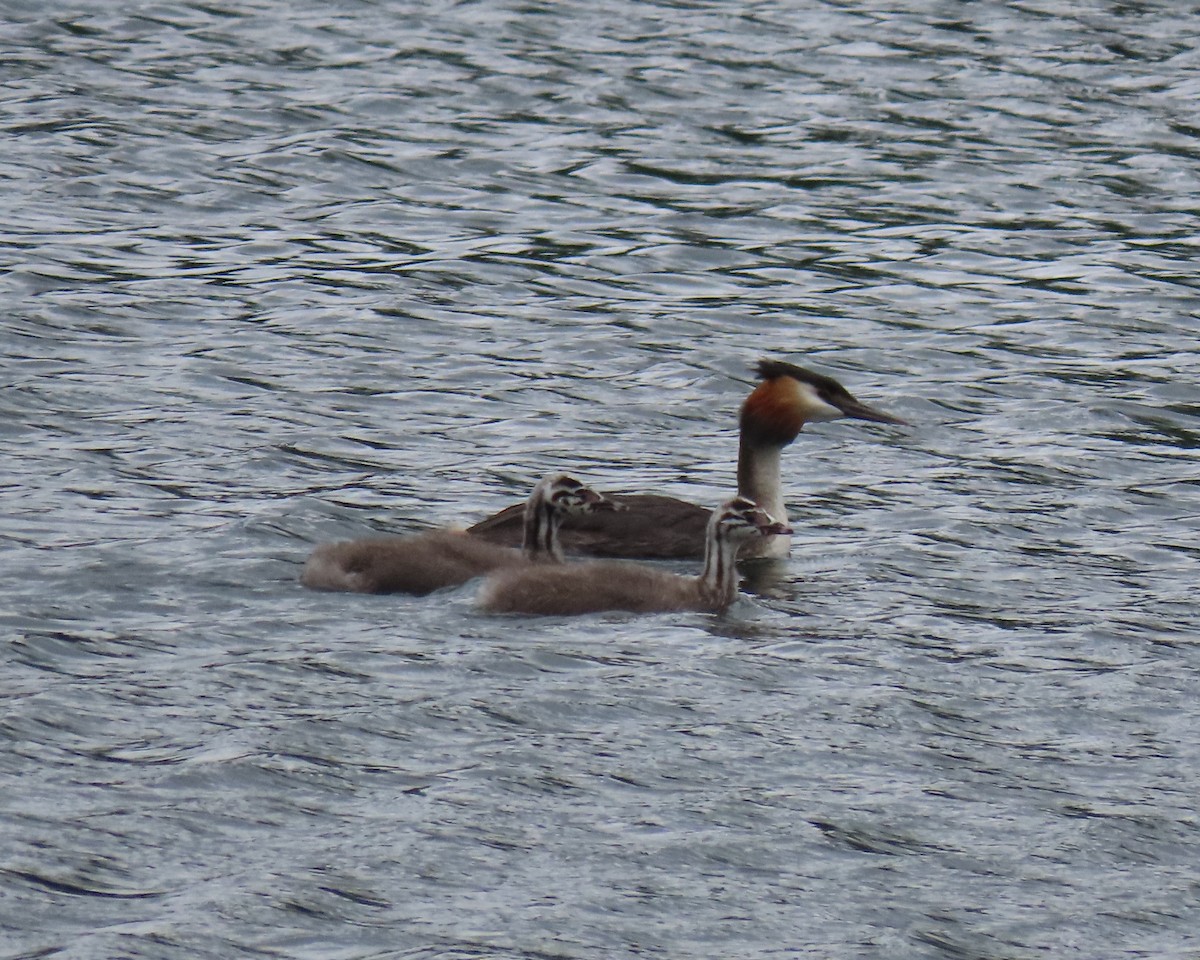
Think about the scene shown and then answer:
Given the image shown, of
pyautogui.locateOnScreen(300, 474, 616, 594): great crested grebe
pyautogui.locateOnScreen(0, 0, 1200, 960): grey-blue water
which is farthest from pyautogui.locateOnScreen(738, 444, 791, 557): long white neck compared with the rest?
pyautogui.locateOnScreen(300, 474, 616, 594): great crested grebe

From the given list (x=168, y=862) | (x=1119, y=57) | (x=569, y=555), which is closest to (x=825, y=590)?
(x=569, y=555)

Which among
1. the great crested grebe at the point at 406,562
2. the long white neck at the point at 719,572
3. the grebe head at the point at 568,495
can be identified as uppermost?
the grebe head at the point at 568,495

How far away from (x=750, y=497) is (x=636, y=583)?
1677 mm

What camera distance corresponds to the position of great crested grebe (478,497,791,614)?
33.5ft

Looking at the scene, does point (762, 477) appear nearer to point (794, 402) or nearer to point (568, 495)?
point (794, 402)

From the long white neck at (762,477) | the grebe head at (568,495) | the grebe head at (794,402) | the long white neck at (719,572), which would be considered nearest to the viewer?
the long white neck at (719,572)

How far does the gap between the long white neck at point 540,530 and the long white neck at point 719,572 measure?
760 millimetres

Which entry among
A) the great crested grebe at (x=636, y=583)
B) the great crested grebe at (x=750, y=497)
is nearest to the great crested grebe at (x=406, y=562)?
the great crested grebe at (x=636, y=583)

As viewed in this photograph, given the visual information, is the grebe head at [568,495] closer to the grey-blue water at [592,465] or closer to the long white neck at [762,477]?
the grey-blue water at [592,465]

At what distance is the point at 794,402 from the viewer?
41.0ft

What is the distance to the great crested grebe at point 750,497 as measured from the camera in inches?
452

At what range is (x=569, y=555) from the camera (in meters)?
11.7

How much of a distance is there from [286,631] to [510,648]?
98 cm

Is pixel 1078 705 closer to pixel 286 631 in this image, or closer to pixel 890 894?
pixel 890 894
